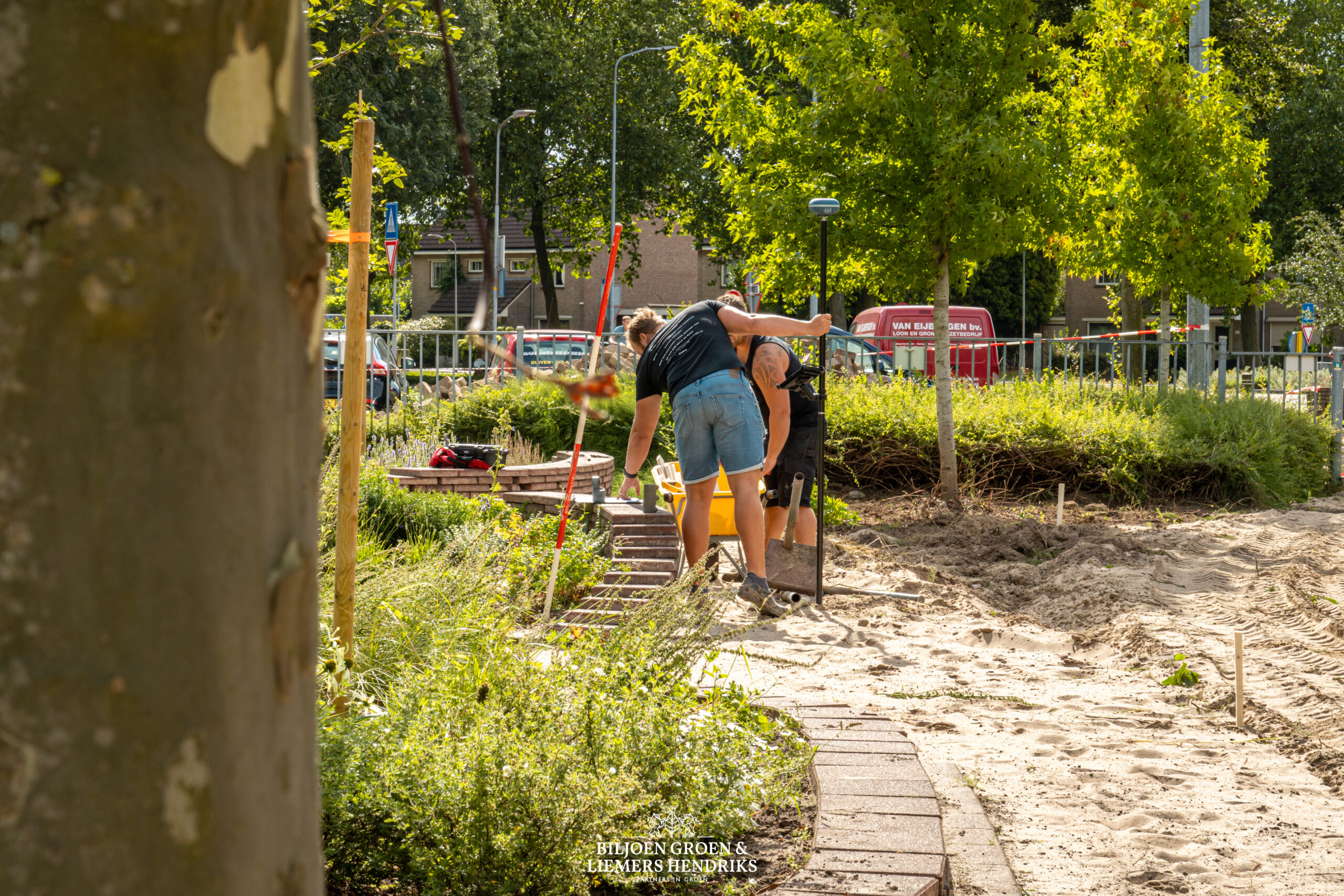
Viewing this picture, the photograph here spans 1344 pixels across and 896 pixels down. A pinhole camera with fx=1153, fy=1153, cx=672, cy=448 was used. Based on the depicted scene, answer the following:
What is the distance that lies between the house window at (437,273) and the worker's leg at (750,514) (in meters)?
51.9

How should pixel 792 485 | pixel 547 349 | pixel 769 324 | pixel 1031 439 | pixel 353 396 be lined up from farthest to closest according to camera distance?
pixel 547 349 → pixel 1031 439 → pixel 792 485 → pixel 769 324 → pixel 353 396

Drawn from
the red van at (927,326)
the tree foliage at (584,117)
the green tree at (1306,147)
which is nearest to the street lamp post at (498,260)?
the red van at (927,326)

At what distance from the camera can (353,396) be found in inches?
132

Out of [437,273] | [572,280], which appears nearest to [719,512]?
[572,280]

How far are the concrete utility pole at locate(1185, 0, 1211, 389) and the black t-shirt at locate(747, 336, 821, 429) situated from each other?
7.76m

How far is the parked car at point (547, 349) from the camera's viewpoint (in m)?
13.1

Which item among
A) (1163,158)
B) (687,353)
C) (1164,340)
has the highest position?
(1163,158)

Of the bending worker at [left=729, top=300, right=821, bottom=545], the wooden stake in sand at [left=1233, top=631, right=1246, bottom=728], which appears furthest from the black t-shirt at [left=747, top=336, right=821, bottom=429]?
the wooden stake in sand at [left=1233, top=631, right=1246, bottom=728]

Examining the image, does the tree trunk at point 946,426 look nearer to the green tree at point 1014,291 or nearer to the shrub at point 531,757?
the shrub at point 531,757

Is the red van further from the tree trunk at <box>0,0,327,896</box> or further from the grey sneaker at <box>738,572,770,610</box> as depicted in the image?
the tree trunk at <box>0,0,327,896</box>

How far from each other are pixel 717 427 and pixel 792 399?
1235 millimetres

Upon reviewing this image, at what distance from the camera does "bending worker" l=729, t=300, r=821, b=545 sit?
22.4 feet

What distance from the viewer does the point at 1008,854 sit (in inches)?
128

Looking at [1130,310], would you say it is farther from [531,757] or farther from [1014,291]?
[1014,291]
